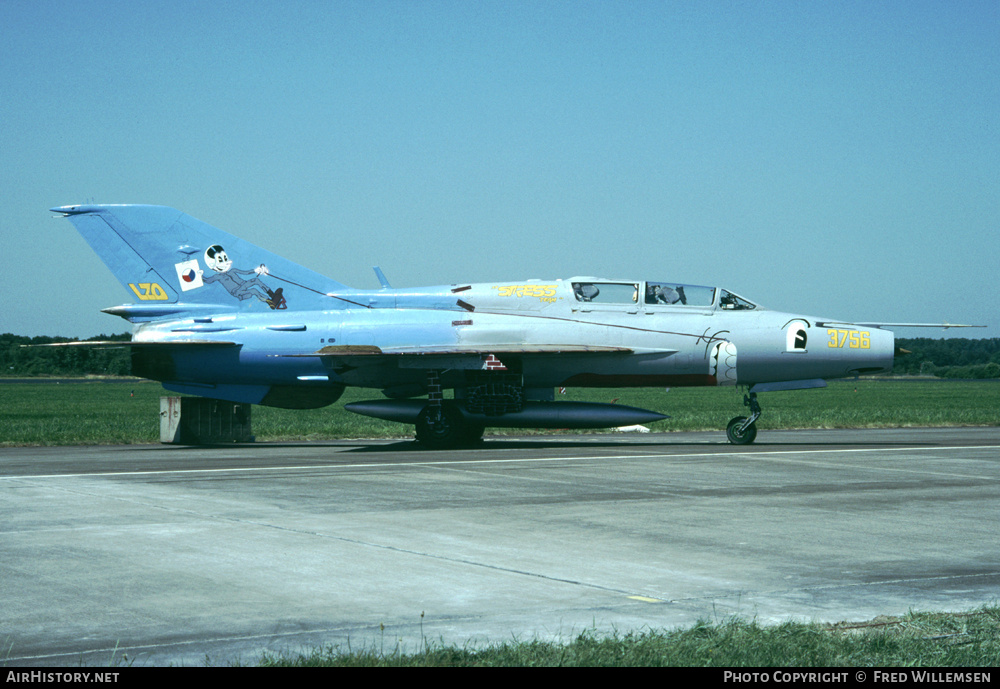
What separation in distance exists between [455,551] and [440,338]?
41.7ft

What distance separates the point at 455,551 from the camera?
8.46 metres

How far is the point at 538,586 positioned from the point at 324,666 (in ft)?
7.83

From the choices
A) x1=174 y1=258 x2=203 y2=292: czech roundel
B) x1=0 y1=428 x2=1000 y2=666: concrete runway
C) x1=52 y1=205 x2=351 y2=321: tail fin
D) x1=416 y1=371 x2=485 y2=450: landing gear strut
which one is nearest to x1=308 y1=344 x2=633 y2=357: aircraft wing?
x1=416 y1=371 x2=485 y2=450: landing gear strut

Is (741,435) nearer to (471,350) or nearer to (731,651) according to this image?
(471,350)

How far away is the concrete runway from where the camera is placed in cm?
610

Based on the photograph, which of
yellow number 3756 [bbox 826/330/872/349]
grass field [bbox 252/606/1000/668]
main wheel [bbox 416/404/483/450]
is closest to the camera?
grass field [bbox 252/606/1000/668]

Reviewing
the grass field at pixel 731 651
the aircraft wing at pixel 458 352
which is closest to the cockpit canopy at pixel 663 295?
the aircraft wing at pixel 458 352

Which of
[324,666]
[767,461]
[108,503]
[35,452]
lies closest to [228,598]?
[324,666]

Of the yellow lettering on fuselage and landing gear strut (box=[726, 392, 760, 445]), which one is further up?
the yellow lettering on fuselage

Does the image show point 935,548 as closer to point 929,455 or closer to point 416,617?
point 416,617

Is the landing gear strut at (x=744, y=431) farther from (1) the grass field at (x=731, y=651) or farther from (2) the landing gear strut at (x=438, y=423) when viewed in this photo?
(1) the grass field at (x=731, y=651)

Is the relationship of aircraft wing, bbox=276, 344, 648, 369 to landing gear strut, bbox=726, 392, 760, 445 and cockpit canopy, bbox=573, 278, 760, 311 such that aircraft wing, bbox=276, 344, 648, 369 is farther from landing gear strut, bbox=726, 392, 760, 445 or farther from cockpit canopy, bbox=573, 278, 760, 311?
landing gear strut, bbox=726, 392, 760, 445

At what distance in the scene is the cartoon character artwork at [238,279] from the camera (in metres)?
22.3
